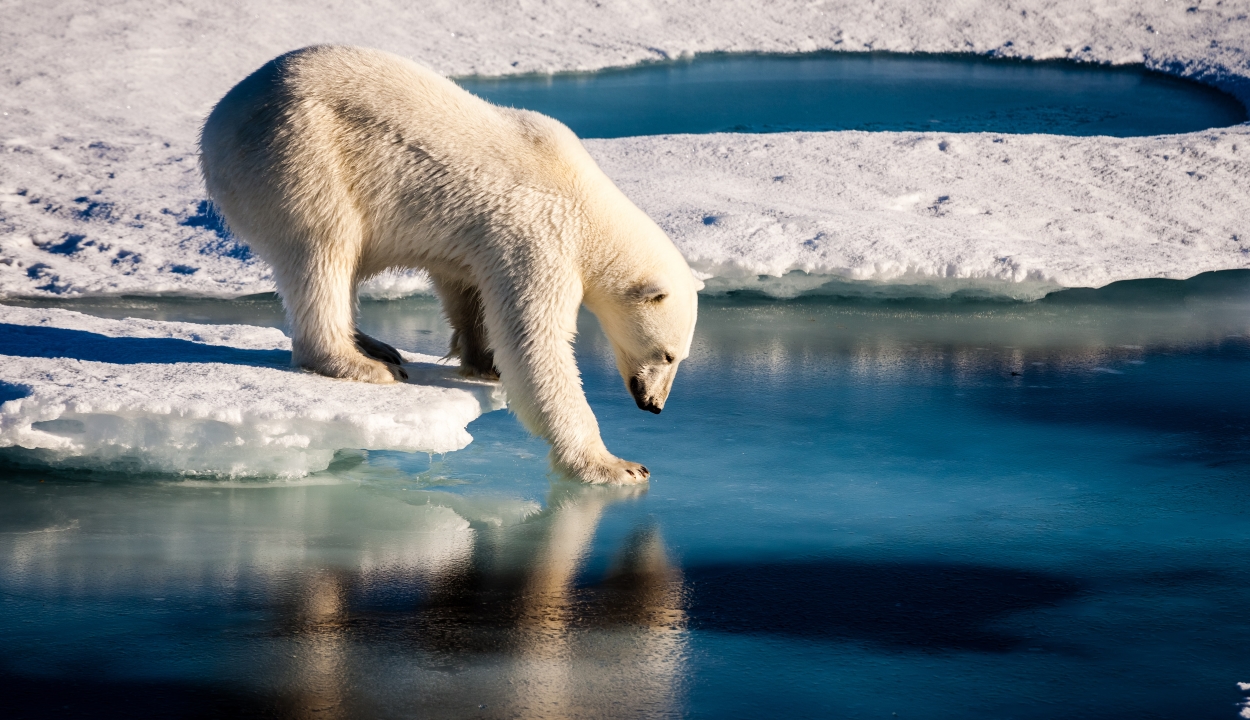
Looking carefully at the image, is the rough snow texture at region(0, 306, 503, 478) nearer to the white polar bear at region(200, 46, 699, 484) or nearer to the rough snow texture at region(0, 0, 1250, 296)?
the white polar bear at region(200, 46, 699, 484)

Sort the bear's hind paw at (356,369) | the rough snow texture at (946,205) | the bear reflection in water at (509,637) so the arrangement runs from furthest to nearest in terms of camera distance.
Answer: the rough snow texture at (946,205) → the bear's hind paw at (356,369) → the bear reflection in water at (509,637)

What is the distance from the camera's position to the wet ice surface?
2.70 meters

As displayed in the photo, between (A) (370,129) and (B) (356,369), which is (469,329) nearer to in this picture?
(B) (356,369)

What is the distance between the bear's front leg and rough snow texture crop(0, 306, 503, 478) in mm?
233

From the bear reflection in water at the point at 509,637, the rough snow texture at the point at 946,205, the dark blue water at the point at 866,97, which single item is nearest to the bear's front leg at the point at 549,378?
the bear reflection in water at the point at 509,637

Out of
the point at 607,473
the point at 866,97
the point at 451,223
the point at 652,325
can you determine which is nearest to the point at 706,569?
the point at 607,473

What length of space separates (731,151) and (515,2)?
705cm

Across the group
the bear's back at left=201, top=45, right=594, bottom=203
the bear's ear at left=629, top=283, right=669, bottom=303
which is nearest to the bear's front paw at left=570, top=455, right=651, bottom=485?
the bear's ear at left=629, top=283, right=669, bottom=303

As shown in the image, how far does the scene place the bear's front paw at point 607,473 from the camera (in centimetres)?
397

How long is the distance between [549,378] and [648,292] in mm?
443

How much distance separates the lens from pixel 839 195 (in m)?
7.67

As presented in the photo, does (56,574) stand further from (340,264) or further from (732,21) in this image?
(732,21)

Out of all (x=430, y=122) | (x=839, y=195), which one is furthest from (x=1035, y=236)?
(x=430, y=122)

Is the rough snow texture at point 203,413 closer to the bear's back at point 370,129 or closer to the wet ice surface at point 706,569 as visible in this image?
the wet ice surface at point 706,569
